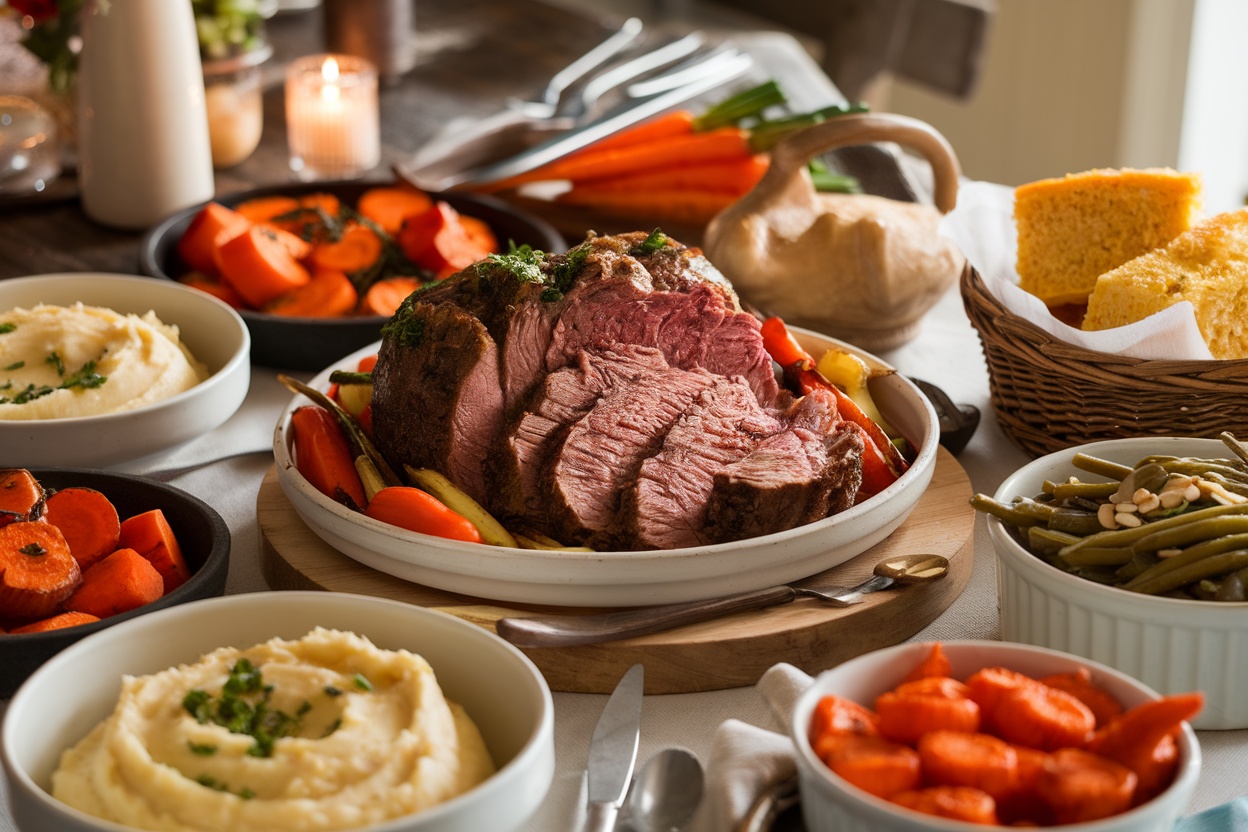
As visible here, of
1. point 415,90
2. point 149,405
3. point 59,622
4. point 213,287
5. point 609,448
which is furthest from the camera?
point 415,90

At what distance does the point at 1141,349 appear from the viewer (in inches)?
102

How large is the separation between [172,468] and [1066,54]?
689 centimetres

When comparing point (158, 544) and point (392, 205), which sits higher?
point (392, 205)

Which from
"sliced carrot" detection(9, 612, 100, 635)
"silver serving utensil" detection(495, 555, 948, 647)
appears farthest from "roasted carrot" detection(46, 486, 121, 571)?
"silver serving utensil" detection(495, 555, 948, 647)

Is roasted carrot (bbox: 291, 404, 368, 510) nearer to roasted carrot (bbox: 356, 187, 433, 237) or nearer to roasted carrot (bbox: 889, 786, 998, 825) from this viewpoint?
roasted carrot (bbox: 889, 786, 998, 825)

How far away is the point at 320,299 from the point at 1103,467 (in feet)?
7.07

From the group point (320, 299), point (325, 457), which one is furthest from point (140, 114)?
point (325, 457)

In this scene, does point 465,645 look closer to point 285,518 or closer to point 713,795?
point 713,795

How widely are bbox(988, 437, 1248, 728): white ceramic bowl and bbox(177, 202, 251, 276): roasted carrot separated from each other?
8.20 ft

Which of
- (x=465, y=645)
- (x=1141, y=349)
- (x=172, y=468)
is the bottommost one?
(x=172, y=468)

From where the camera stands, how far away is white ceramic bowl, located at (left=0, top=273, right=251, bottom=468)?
2.66 meters

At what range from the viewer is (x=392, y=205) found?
414 centimetres

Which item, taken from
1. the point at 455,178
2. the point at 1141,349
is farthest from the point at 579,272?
the point at 455,178

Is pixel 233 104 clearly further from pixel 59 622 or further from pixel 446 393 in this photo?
pixel 59 622
